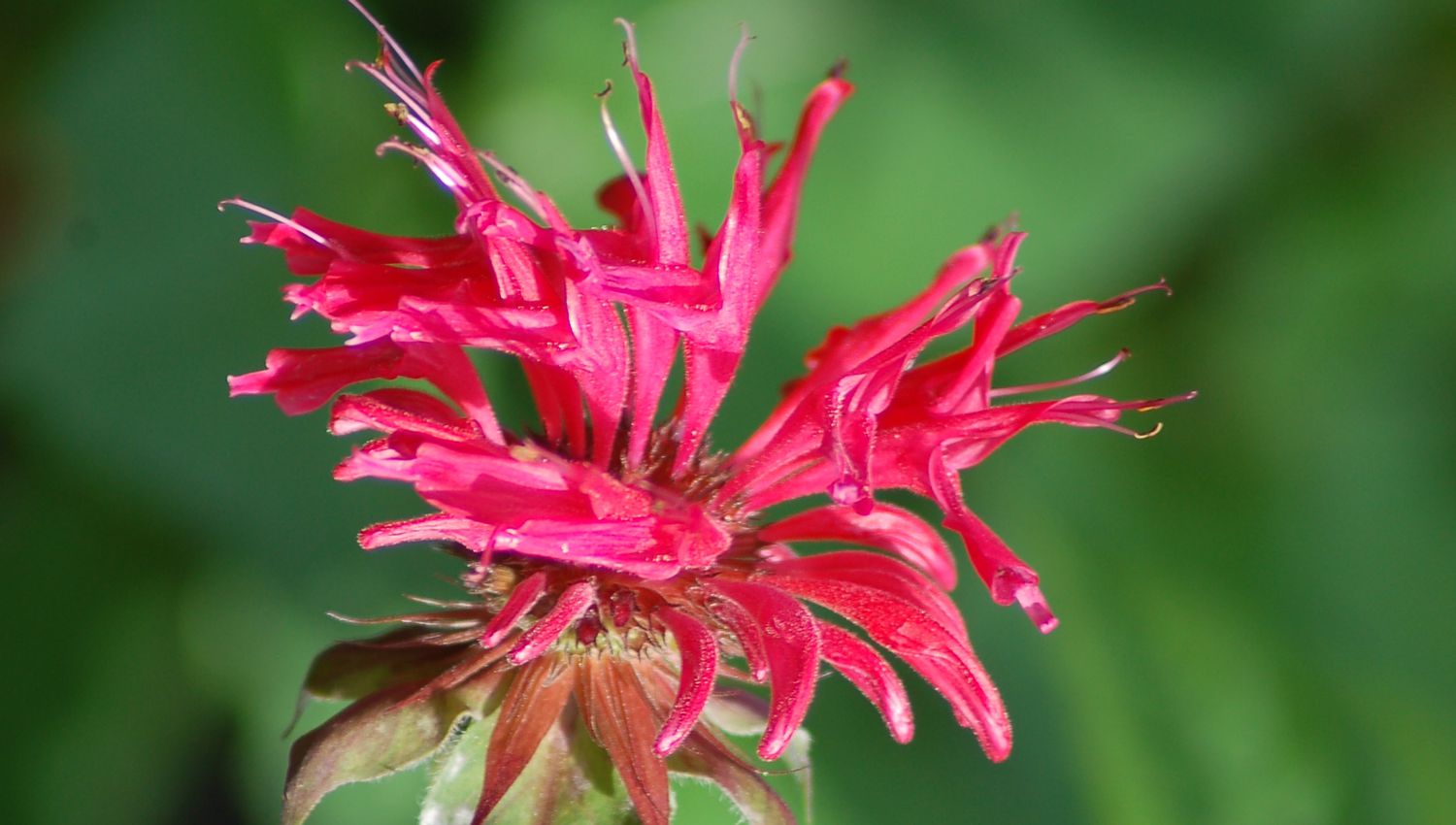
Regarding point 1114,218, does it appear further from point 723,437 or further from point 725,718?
point 725,718

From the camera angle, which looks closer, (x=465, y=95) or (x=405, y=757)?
(x=405, y=757)

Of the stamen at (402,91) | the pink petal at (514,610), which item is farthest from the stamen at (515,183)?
the pink petal at (514,610)

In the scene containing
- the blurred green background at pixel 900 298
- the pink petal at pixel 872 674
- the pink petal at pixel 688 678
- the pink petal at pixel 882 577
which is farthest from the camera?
the blurred green background at pixel 900 298

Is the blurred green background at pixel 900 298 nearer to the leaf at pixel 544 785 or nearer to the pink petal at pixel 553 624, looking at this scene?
the leaf at pixel 544 785

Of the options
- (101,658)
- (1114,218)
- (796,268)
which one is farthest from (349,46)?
(1114,218)

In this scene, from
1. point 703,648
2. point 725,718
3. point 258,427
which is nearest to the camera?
point 703,648

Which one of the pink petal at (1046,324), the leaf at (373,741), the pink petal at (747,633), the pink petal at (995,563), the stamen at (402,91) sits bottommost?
the leaf at (373,741)

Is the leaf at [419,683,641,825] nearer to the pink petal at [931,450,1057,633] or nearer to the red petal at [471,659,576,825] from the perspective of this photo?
the red petal at [471,659,576,825]

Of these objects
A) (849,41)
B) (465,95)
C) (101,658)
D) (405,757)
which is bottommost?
(101,658)

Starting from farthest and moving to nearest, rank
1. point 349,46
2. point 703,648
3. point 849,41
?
1. point 849,41
2. point 349,46
3. point 703,648
